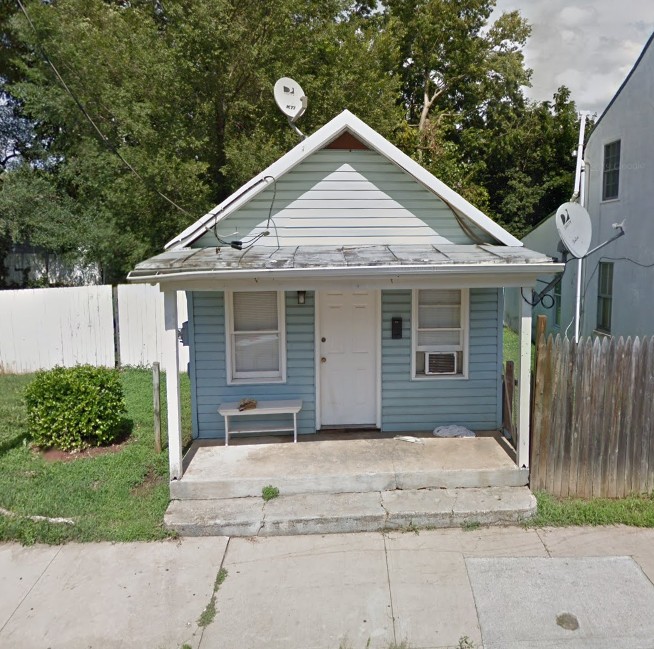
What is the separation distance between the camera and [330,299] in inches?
314

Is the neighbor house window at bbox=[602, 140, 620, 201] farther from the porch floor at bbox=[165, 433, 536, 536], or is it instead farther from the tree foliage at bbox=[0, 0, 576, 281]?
the porch floor at bbox=[165, 433, 536, 536]

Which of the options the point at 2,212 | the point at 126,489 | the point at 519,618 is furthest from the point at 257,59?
the point at 519,618

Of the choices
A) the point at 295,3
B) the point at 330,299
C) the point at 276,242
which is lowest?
the point at 330,299

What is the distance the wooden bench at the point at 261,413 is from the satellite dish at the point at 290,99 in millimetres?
4017

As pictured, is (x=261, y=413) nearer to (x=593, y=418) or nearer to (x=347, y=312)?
(x=347, y=312)

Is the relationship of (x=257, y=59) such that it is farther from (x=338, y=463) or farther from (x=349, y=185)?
(x=338, y=463)

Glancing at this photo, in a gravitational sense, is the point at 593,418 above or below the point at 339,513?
above

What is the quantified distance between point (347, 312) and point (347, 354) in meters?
0.60

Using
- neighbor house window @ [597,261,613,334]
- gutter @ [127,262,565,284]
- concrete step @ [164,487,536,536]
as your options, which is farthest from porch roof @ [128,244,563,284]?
neighbor house window @ [597,261,613,334]

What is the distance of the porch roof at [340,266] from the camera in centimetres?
604

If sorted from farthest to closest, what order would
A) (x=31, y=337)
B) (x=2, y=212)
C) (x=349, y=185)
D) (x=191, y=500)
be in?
(x=2, y=212), (x=31, y=337), (x=349, y=185), (x=191, y=500)

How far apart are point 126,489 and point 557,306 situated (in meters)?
13.7

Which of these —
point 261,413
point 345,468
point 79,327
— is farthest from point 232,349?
point 79,327

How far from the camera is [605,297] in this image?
44.0ft
